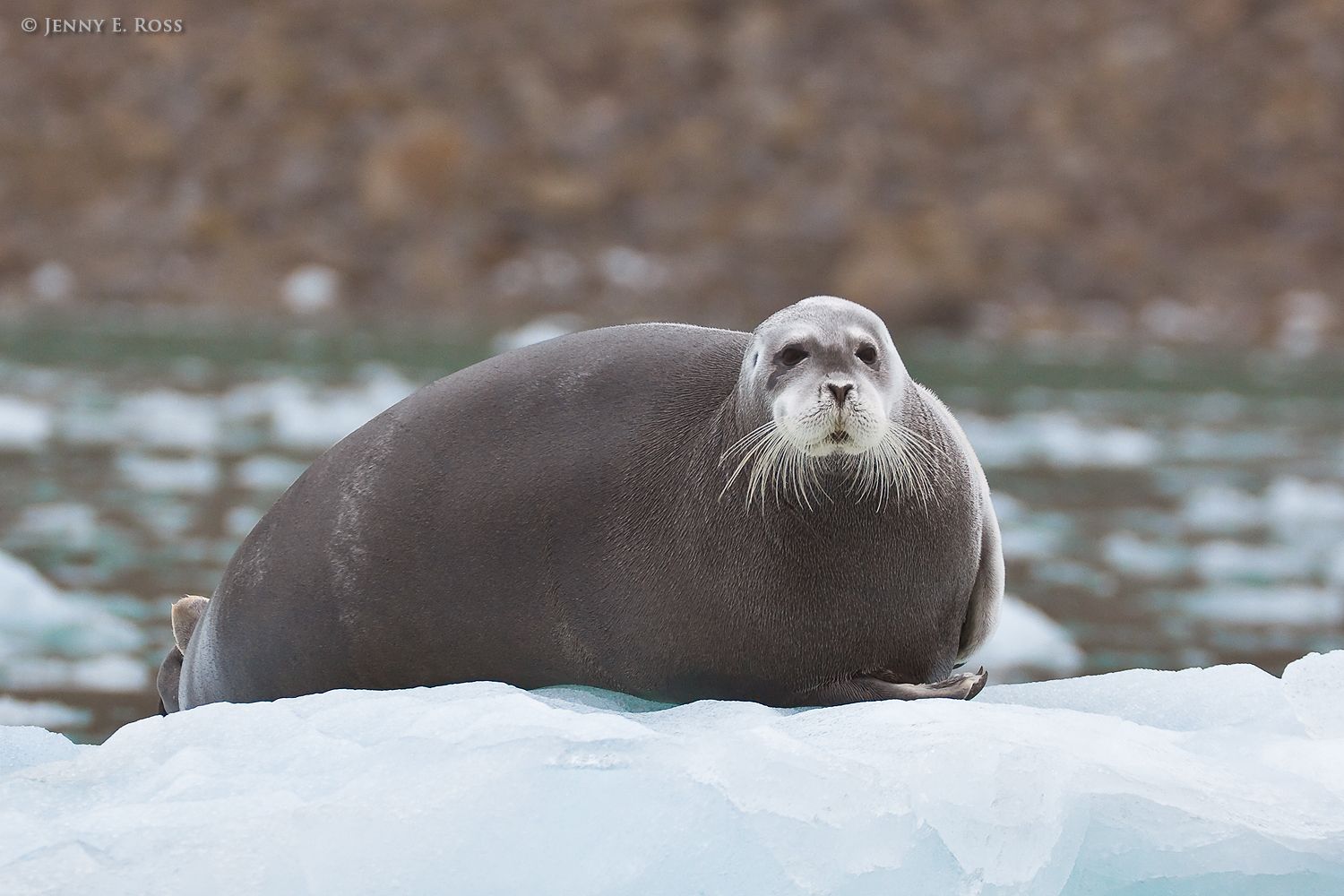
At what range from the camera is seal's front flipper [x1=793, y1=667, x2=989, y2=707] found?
3373 millimetres

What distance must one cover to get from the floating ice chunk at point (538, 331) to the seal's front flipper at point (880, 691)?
12.9 meters

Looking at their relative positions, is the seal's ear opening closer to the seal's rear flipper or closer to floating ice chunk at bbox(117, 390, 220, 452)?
the seal's rear flipper

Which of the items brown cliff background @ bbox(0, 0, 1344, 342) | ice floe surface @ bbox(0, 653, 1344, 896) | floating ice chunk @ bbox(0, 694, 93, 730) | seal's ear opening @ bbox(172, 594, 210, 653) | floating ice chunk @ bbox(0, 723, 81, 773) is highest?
brown cliff background @ bbox(0, 0, 1344, 342)

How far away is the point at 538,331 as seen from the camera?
16.5m

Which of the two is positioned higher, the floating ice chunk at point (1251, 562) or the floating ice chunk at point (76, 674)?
the floating ice chunk at point (1251, 562)

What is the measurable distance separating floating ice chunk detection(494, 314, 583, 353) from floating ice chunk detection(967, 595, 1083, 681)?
404 inches

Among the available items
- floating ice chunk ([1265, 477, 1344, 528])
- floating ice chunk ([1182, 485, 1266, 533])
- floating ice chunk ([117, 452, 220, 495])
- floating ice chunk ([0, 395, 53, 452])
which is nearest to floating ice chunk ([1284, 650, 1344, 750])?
floating ice chunk ([1182, 485, 1266, 533])

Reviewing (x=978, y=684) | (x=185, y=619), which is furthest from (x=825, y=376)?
(x=185, y=619)

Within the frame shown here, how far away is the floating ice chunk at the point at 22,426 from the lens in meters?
11.4

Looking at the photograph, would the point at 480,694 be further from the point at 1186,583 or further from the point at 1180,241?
the point at 1180,241

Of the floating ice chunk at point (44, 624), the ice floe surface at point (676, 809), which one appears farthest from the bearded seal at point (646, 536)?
the floating ice chunk at point (44, 624)

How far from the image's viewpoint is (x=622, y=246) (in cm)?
3266

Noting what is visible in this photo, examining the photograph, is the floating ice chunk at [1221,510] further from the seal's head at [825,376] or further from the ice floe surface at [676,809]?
the ice floe surface at [676,809]

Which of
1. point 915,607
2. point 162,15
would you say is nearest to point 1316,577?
point 915,607
